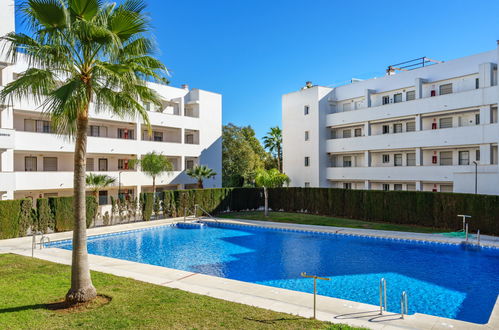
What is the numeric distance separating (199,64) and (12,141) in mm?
18116

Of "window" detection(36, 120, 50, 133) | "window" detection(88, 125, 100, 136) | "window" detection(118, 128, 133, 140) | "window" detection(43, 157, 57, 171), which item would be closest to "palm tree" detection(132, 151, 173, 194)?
"window" detection(118, 128, 133, 140)

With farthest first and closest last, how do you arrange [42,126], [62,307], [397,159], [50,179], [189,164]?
[189,164] < [397,159] < [42,126] < [50,179] < [62,307]

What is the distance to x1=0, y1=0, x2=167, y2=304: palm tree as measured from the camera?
8445mm

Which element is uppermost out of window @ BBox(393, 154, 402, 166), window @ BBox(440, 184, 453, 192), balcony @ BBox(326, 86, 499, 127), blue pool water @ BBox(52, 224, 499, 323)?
balcony @ BBox(326, 86, 499, 127)

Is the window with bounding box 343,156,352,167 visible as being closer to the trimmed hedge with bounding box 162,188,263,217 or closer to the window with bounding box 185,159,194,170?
the trimmed hedge with bounding box 162,188,263,217

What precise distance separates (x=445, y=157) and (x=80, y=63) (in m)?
30.7

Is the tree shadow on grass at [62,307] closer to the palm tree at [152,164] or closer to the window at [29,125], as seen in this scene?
the palm tree at [152,164]

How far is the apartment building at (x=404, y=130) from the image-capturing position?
1123 inches

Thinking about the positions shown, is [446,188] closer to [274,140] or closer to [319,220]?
[319,220]

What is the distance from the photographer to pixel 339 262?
1673cm

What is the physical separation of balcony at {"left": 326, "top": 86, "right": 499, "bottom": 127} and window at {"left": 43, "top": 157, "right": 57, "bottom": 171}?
82.8 ft

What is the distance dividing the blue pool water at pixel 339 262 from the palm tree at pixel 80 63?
24.1 feet

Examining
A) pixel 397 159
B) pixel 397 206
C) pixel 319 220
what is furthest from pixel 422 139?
pixel 319 220

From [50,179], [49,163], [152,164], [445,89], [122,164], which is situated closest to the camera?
[50,179]
